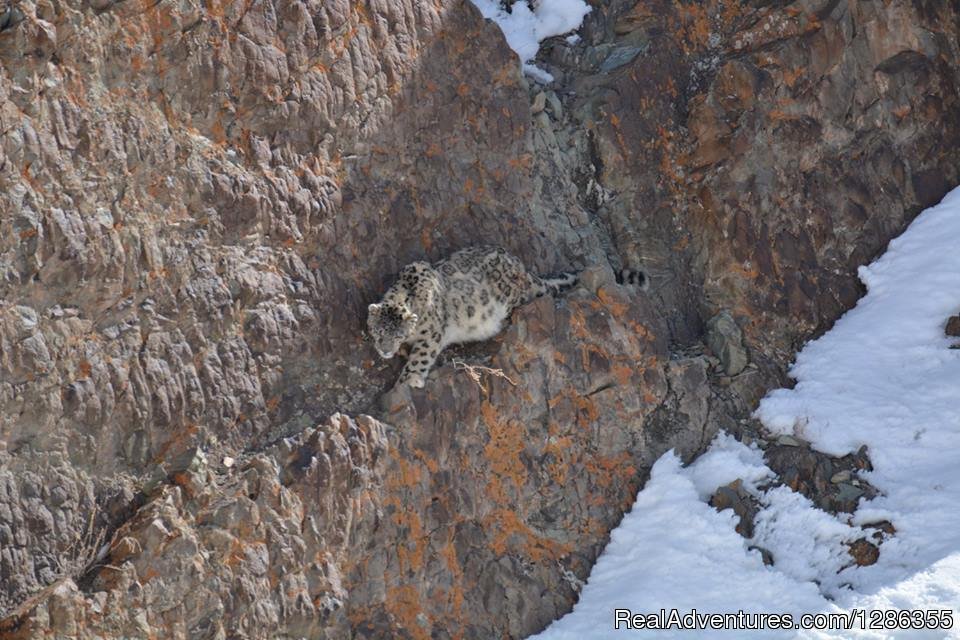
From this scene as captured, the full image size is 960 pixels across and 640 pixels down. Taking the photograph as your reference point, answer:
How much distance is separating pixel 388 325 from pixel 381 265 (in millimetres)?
848

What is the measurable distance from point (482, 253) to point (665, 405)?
7.20 ft

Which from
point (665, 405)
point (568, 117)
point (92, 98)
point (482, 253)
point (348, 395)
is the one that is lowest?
point (665, 405)

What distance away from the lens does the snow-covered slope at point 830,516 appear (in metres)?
10.2

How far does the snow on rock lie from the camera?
45.3 feet

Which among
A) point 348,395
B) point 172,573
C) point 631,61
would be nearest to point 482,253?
point 348,395

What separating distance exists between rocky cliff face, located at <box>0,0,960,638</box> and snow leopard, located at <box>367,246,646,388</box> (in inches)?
9.2

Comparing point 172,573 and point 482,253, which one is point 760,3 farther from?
point 172,573

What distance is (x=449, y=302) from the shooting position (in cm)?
1123

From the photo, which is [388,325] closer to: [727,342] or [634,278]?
[634,278]

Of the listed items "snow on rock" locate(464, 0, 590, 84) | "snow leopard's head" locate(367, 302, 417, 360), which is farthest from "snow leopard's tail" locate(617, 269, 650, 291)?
"snow on rock" locate(464, 0, 590, 84)

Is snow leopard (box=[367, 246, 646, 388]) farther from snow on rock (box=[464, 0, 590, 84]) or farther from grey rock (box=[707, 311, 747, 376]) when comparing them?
snow on rock (box=[464, 0, 590, 84])

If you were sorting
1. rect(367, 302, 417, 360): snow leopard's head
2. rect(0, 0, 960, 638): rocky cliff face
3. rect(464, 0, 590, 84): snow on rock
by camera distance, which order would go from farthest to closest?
rect(464, 0, 590, 84): snow on rock
rect(367, 302, 417, 360): snow leopard's head
rect(0, 0, 960, 638): rocky cliff face

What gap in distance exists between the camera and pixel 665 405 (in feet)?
38.5

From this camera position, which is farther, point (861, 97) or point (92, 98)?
point (861, 97)
